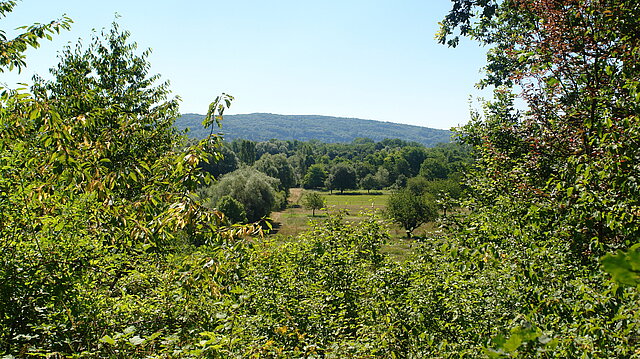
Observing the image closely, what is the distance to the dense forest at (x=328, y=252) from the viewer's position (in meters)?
4.04

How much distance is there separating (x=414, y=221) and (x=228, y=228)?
157ft

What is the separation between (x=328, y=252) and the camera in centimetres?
1055

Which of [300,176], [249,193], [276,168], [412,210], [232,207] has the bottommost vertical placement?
[300,176]

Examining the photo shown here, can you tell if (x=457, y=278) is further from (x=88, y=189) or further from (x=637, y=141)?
(x=88, y=189)

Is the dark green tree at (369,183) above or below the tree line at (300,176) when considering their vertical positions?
below

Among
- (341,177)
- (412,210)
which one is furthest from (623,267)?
(341,177)

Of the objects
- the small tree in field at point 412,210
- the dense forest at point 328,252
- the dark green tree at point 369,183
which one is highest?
the dense forest at point 328,252

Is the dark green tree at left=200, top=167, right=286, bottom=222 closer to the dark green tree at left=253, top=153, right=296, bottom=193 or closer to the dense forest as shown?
the dark green tree at left=253, top=153, right=296, bottom=193

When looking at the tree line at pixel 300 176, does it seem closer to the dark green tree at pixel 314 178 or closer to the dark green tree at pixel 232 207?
the dark green tree at pixel 314 178

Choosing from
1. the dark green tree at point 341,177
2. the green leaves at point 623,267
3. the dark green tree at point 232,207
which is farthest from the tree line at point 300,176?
the green leaves at point 623,267

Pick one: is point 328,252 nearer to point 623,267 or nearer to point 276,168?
point 623,267

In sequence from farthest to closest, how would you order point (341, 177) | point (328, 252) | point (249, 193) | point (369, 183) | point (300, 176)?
point (300, 176)
point (369, 183)
point (341, 177)
point (249, 193)
point (328, 252)

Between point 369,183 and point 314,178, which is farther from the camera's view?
point 314,178

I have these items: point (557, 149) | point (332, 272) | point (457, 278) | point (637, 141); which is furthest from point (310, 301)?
point (557, 149)
